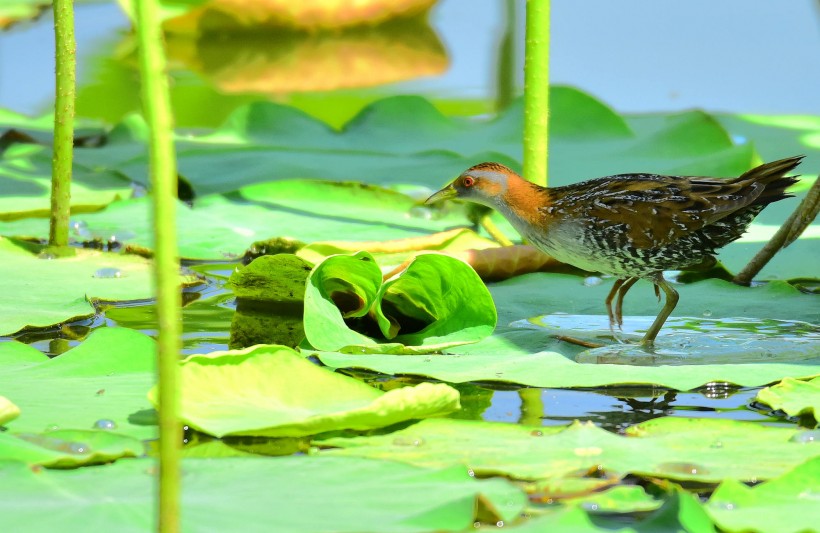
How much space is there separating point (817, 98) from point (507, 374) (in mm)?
5300

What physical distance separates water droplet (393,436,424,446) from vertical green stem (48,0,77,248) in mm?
1996

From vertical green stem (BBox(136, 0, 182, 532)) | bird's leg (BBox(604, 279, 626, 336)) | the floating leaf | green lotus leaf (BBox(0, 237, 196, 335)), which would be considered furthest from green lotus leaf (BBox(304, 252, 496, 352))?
the floating leaf

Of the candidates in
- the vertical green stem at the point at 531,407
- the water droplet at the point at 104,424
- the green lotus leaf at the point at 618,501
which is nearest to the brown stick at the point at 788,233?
the vertical green stem at the point at 531,407

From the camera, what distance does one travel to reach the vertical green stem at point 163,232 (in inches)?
54.2

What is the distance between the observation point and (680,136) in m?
5.32

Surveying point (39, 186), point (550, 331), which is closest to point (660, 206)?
point (550, 331)

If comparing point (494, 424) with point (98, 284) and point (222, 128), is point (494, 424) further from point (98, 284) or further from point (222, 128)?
point (222, 128)

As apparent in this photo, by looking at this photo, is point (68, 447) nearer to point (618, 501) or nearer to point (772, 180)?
point (618, 501)

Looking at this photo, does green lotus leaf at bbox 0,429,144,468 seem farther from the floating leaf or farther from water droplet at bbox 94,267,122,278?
the floating leaf

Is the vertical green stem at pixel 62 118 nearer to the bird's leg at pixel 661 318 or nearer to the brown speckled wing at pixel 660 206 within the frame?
the brown speckled wing at pixel 660 206

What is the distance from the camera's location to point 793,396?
2.74m

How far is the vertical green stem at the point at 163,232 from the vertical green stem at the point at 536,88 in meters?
2.64

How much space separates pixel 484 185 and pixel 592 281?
519 mm

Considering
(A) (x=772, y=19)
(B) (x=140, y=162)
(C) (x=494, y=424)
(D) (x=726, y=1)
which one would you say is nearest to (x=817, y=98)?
(A) (x=772, y=19)
